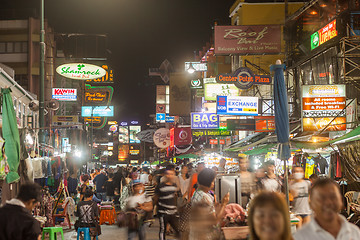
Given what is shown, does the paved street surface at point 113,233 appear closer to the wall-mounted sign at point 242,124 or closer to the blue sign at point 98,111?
the wall-mounted sign at point 242,124

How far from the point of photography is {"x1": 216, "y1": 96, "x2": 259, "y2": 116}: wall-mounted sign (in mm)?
22328

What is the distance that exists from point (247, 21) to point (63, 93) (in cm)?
1580

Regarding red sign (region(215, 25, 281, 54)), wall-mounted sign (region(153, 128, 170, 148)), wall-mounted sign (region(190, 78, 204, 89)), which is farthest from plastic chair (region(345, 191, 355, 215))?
wall-mounted sign (region(190, 78, 204, 89))

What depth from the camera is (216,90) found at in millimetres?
26156

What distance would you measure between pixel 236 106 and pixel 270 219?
19203 millimetres

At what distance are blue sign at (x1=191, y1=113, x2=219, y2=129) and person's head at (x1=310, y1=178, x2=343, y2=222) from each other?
78.2 ft

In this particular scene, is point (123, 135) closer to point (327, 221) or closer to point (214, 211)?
point (214, 211)

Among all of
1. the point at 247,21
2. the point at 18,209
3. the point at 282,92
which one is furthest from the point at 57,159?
the point at 247,21

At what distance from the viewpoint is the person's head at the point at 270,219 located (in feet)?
11.1

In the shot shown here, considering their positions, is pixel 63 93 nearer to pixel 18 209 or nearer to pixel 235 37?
pixel 235 37

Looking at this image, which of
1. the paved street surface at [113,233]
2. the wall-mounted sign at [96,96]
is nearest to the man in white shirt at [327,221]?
the paved street surface at [113,233]

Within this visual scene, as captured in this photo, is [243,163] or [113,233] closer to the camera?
[243,163]

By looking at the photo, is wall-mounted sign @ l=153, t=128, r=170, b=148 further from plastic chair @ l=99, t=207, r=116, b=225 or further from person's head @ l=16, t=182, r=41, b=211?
person's head @ l=16, t=182, r=41, b=211

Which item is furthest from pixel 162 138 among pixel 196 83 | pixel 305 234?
pixel 305 234
